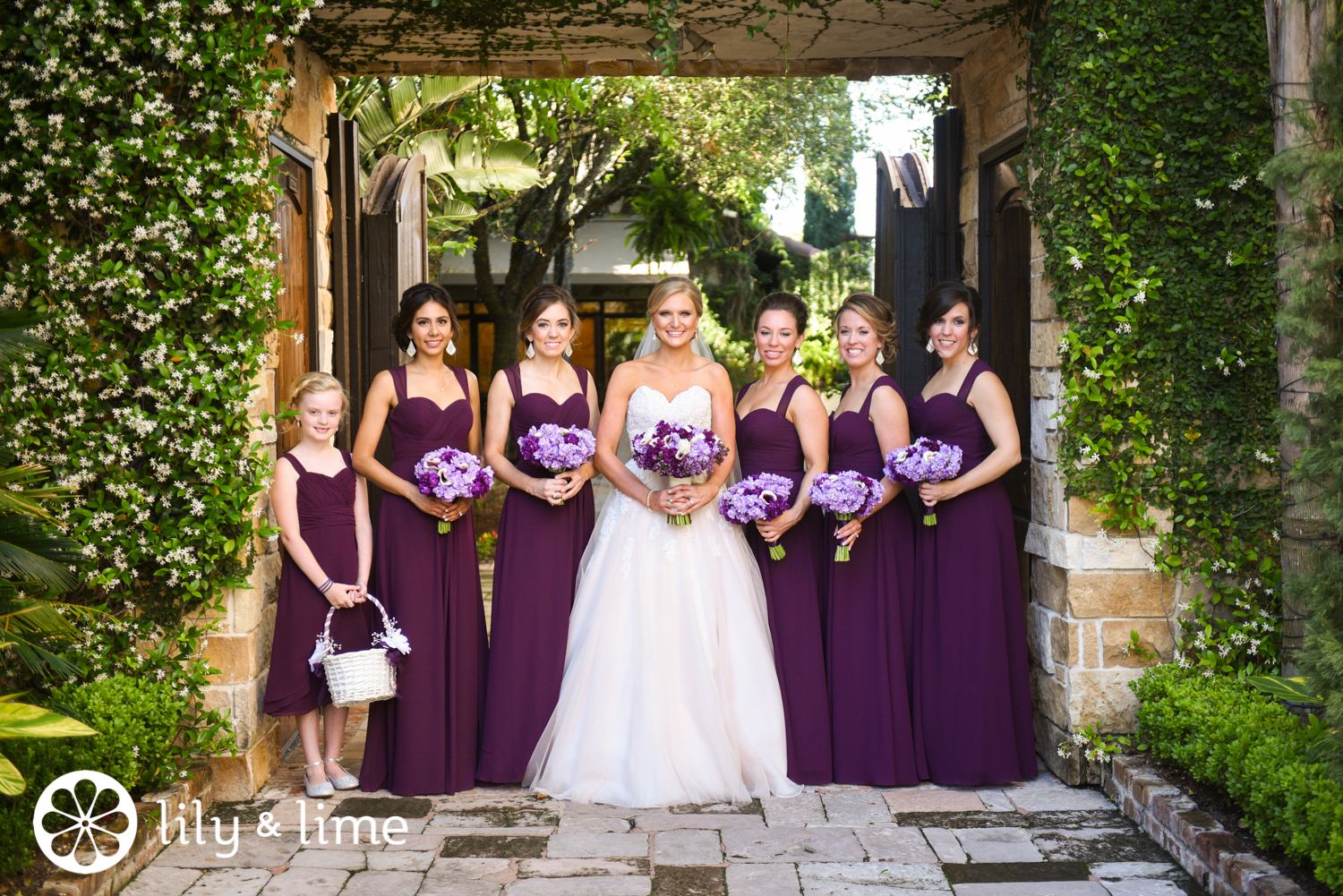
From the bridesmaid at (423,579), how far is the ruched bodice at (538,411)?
24 cm

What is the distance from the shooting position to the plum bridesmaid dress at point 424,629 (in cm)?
493

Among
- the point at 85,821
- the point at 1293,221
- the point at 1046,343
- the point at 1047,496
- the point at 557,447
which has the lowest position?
the point at 85,821

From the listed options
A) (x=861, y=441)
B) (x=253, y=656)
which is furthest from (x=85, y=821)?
(x=861, y=441)

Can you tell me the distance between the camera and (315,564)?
188 inches

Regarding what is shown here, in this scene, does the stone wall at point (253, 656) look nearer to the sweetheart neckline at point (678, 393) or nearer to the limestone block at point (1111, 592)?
the sweetheart neckline at point (678, 393)

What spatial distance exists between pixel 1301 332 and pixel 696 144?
11830mm

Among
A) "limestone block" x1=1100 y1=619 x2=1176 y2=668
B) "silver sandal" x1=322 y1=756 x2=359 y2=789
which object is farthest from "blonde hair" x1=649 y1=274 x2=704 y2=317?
"silver sandal" x1=322 y1=756 x2=359 y2=789

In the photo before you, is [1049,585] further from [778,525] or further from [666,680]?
[666,680]

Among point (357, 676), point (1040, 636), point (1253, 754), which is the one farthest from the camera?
point (1040, 636)

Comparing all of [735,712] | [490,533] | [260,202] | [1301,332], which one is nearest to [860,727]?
[735,712]

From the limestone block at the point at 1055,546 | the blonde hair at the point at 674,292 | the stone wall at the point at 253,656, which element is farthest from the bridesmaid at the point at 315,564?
the limestone block at the point at 1055,546

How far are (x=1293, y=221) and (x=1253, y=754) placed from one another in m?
1.91

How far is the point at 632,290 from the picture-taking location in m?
20.7

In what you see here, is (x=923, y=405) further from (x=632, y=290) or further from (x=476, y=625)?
(x=632, y=290)
